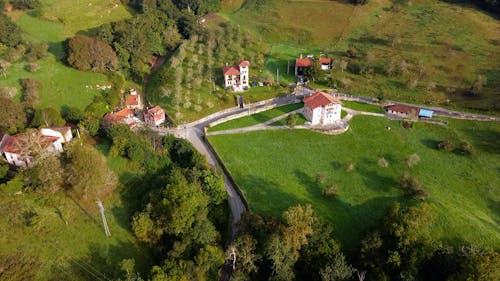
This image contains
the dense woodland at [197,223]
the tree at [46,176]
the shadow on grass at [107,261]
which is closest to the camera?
the dense woodland at [197,223]

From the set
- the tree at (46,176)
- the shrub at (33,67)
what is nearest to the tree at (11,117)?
the tree at (46,176)

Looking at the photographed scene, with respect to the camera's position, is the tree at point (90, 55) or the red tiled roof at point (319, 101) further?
the tree at point (90, 55)

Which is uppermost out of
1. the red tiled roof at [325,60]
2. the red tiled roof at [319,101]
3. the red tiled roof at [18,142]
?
the red tiled roof at [325,60]

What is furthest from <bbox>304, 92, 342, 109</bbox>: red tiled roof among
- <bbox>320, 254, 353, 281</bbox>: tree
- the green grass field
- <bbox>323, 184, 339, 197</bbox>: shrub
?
<bbox>320, 254, 353, 281</bbox>: tree

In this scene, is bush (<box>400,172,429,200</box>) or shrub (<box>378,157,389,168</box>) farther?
shrub (<box>378,157,389,168</box>)

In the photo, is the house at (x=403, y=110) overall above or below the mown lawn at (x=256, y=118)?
above

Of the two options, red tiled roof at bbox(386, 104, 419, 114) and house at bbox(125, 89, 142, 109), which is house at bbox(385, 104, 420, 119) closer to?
red tiled roof at bbox(386, 104, 419, 114)

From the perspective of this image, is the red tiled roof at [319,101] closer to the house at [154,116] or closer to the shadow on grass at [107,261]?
the house at [154,116]

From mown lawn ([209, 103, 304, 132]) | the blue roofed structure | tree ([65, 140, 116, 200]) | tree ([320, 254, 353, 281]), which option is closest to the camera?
tree ([320, 254, 353, 281])
